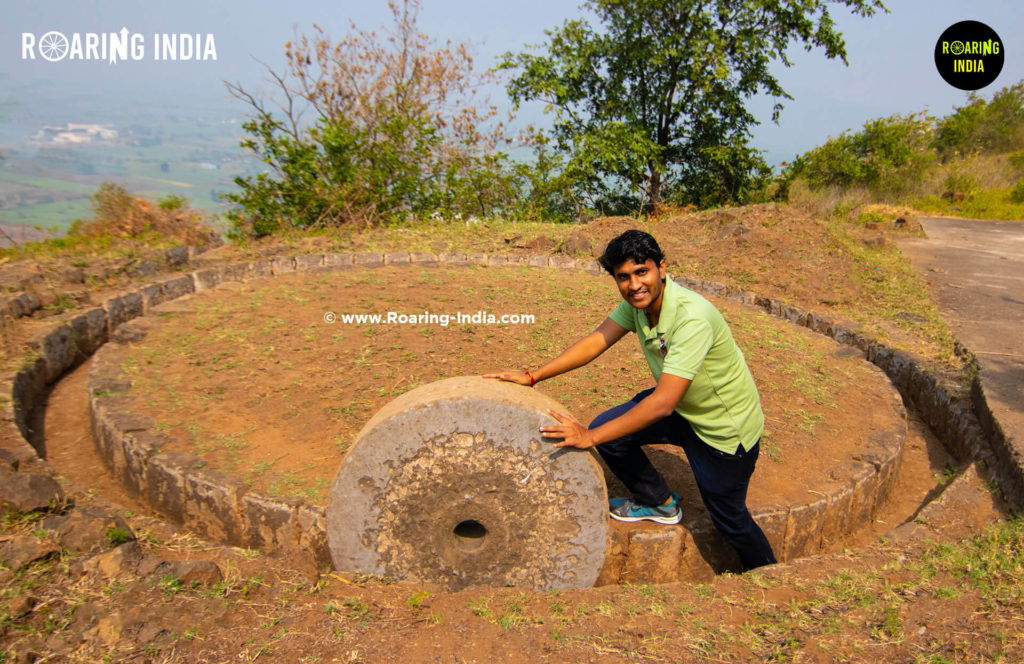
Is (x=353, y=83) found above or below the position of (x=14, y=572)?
above

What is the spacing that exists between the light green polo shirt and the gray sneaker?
0.55 meters

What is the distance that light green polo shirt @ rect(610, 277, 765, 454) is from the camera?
2.62 meters

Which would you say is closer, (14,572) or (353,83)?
(14,572)

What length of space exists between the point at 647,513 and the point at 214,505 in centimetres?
225

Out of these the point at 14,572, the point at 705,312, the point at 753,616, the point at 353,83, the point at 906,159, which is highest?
the point at 353,83

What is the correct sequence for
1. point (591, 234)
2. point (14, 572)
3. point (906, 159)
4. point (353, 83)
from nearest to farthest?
point (14, 572) < point (591, 234) < point (353, 83) < point (906, 159)

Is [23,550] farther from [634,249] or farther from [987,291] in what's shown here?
[987,291]

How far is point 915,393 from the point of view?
5461 millimetres

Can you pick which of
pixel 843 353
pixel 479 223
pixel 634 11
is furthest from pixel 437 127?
pixel 843 353

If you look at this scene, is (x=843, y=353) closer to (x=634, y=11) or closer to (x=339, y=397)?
(x=339, y=397)

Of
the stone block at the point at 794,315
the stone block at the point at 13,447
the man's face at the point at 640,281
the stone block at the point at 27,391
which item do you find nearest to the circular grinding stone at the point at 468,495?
the man's face at the point at 640,281

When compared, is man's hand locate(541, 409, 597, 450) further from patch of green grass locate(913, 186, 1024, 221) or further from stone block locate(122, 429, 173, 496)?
patch of green grass locate(913, 186, 1024, 221)

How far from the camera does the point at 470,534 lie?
3094mm

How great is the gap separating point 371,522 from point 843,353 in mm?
4601
